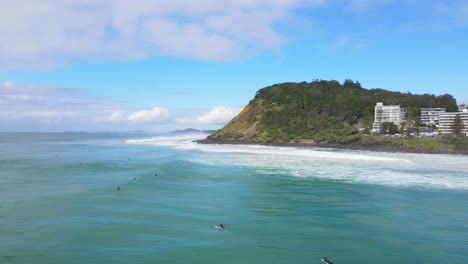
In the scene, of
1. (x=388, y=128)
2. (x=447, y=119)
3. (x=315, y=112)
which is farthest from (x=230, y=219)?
(x=447, y=119)

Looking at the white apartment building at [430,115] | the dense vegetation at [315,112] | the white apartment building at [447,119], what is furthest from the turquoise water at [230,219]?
the white apartment building at [430,115]

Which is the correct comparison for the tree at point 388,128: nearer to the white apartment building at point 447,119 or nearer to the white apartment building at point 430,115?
the white apartment building at point 447,119

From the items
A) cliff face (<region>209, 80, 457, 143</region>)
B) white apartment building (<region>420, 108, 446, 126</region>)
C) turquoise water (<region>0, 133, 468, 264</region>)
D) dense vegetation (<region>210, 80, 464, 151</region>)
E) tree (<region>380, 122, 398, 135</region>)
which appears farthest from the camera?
white apartment building (<region>420, 108, 446, 126</region>)

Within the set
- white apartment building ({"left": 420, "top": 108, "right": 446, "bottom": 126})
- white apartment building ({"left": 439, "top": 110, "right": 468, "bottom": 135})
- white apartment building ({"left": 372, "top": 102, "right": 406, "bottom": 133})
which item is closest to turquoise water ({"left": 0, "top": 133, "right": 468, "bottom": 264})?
white apartment building ({"left": 372, "top": 102, "right": 406, "bottom": 133})

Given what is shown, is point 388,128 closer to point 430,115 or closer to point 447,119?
point 447,119

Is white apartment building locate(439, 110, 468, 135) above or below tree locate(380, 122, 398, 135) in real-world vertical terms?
above

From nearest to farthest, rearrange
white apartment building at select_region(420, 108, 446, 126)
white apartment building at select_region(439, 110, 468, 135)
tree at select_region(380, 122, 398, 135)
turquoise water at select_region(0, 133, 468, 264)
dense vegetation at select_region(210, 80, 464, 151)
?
1. turquoise water at select_region(0, 133, 468, 264)
2. tree at select_region(380, 122, 398, 135)
3. dense vegetation at select_region(210, 80, 464, 151)
4. white apartment building at select_region(439, 110, 468, 135)
5. white apartment building at select_region(420, 108, 446, 126)

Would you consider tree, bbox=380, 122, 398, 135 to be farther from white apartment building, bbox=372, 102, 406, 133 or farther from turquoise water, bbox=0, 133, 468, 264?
turquoise water, bbox=0, 133, 468, 264
